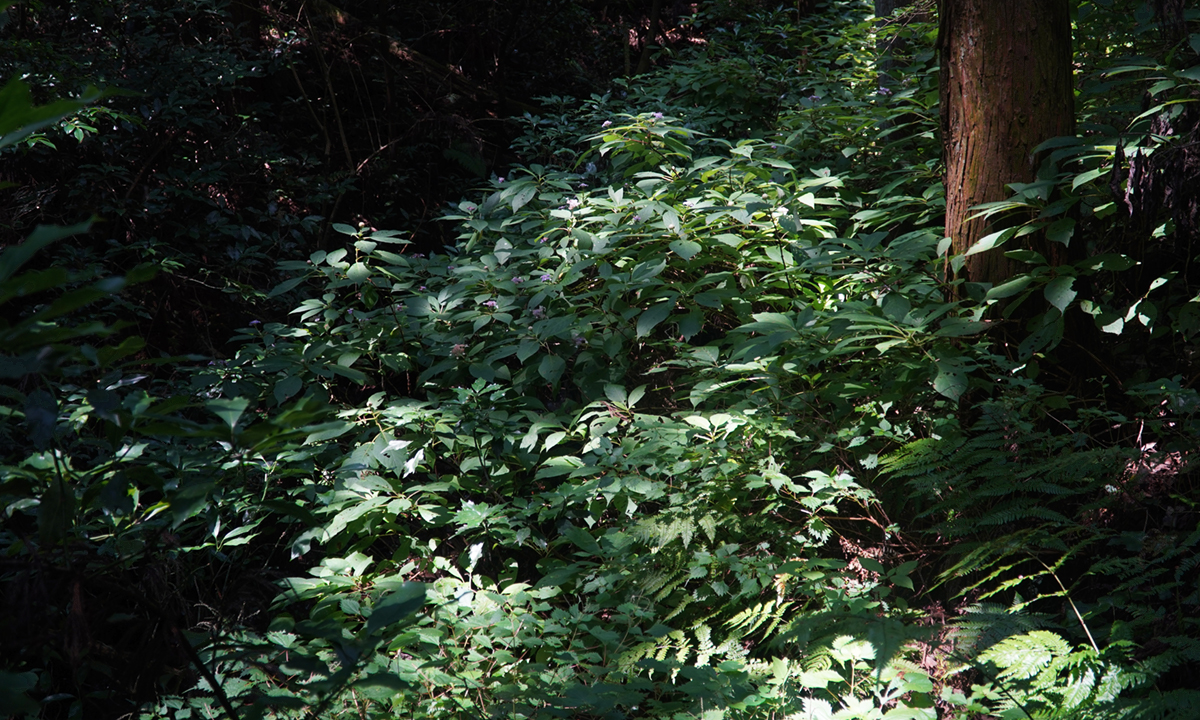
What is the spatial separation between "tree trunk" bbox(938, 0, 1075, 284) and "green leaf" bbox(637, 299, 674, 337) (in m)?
1.03

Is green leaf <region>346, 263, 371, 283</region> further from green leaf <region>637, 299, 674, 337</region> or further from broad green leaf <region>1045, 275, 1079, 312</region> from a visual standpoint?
broad green leaf <region>1045, 275, 1079, 312</region>

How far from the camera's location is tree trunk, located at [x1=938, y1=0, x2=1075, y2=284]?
2438 millimetres

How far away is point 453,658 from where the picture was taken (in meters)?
2.10

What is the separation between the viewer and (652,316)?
9.22ft

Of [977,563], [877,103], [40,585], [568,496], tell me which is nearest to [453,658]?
[568,496]

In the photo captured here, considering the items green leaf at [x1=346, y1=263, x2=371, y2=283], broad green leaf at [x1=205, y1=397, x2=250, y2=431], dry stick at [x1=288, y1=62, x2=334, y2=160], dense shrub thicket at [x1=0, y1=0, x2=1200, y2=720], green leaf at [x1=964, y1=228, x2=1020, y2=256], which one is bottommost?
dense shrub thicket at [x1=0, y1=0, x2=1200, y2=720]

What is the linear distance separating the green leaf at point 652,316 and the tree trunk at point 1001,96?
1.03m

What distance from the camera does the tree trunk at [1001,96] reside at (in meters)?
2.44

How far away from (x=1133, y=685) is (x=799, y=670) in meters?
0.71

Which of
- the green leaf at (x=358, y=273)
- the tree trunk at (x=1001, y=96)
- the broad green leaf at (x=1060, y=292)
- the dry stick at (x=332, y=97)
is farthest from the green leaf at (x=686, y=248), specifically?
the dry stick at (x=332, y=97)

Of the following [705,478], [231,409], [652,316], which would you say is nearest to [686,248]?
[652,316]

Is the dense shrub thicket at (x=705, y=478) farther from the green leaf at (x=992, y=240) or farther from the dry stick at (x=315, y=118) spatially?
the dry stick at (x=315, y=118)

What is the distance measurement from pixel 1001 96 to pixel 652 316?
1355 millimetres

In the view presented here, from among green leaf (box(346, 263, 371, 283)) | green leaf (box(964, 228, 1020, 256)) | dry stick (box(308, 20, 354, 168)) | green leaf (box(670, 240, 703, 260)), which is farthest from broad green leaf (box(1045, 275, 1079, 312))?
dry stick (box(308, 20, 354, 168))
